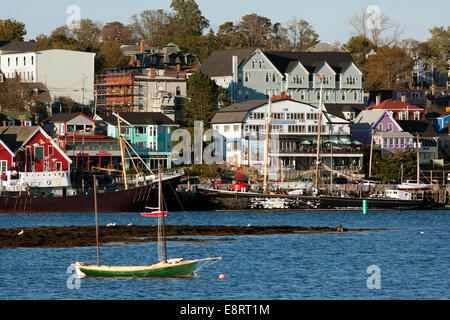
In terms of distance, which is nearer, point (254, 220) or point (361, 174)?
point (254, 220)

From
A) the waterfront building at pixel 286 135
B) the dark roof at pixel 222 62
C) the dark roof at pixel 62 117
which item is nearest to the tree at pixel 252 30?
the dark roof at pixel 222 62

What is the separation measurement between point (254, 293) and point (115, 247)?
1804 cm

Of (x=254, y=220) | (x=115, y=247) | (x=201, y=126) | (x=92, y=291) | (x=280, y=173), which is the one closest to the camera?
(x=92, y=291)

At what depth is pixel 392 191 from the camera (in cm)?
10688

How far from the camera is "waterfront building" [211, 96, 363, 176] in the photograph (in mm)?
121250

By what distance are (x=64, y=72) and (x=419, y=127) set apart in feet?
169

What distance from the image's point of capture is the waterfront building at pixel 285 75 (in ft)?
478

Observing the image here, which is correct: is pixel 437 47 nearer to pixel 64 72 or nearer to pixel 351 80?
pixel 351 80

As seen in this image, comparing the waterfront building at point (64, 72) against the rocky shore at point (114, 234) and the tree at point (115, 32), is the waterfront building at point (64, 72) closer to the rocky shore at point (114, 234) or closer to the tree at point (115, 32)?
the tree at point (115, 32)

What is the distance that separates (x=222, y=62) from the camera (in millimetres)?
149875

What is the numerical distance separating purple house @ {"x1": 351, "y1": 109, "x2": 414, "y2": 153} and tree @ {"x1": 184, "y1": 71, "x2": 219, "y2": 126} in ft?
67.8
